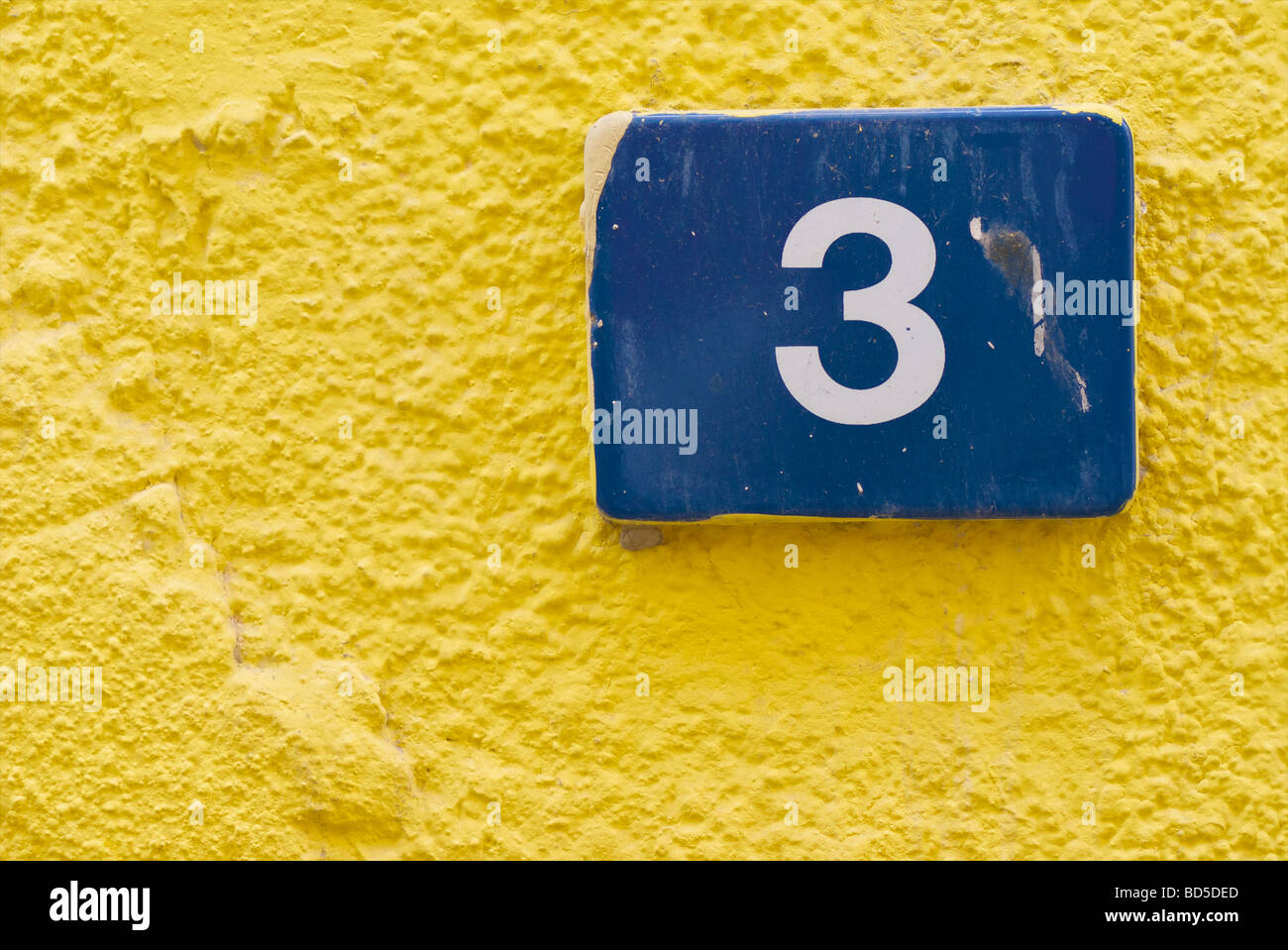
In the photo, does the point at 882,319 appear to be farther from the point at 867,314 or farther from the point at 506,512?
the point at 506,512

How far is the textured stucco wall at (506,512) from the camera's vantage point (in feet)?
3.45

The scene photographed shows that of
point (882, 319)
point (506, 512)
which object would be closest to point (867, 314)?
point (882, 319)

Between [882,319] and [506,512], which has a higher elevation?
[882,319]

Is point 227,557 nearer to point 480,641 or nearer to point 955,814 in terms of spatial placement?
point 480,641

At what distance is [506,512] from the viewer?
3.52 ft

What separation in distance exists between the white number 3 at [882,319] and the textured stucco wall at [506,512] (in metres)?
0.15

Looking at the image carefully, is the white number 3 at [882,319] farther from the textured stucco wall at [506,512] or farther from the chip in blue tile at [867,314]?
the textured stucco wall at [506,512]

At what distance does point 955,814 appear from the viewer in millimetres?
1051

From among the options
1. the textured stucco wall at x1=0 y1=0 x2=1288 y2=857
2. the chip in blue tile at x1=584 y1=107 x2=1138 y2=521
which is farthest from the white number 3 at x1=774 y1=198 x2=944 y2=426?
the textured stucco wall at x1=0 y1=0 x2=1288 y2=857

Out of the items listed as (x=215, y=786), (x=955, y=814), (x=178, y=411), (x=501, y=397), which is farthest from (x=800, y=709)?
(x=178, y=411)

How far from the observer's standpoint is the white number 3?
974mm

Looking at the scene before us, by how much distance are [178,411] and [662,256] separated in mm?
532

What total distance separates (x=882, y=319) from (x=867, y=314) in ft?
0.05

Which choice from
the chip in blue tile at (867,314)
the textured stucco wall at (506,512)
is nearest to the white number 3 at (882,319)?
the chip in blue tile at (867,314)
